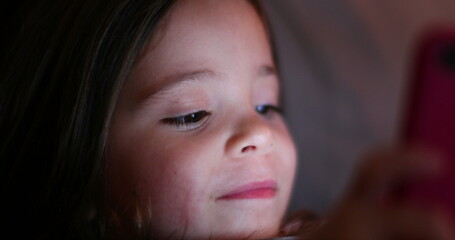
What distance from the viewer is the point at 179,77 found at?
31.1 inches

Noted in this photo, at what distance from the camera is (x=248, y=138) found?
0.77 m

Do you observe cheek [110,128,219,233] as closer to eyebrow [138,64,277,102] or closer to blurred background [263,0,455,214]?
eyebrow [138,64,277,102]

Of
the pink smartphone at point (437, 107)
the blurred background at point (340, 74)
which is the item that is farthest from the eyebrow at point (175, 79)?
the blurred background at point (340, 74)

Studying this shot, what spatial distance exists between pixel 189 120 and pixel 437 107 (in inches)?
10.9

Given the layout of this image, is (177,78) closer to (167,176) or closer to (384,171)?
(167,176)

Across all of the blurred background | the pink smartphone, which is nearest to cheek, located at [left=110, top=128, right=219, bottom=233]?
the pink smartphone

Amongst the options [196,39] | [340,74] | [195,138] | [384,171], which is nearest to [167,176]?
[195,138]

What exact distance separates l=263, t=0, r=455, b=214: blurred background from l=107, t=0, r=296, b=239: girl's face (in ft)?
1.29

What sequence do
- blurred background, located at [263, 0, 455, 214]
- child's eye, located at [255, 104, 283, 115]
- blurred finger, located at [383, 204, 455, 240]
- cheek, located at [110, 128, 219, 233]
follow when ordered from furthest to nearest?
blurred background, located at [263, 0, 455, 214] → child's eye, located at [255, 104, 283, 115] → cheek, located at [110, 128, 219, 233] → blurred finger, located at [383, 204, 455, 240]

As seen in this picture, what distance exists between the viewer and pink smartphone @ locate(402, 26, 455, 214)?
659 millimetres

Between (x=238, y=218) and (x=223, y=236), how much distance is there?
1.0 inches

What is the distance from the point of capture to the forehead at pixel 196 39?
797 mm

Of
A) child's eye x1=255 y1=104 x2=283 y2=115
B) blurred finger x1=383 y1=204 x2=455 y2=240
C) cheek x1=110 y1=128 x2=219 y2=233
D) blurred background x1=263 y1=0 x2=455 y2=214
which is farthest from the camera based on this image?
blurred background x1=263 y1=0 x2=455 y2=214

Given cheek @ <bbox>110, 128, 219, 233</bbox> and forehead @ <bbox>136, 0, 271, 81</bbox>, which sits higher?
forehead @ <bbox>136, 0, 271, 81</bbox>
